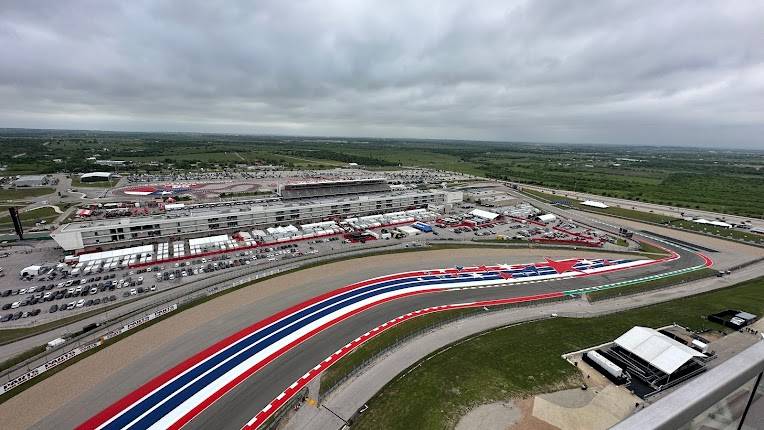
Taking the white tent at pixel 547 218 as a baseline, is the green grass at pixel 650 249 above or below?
below

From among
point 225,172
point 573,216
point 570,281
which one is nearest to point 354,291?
point 570,281

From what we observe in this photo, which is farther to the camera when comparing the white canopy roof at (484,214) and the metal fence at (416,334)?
the white canopy roof at (484,214)

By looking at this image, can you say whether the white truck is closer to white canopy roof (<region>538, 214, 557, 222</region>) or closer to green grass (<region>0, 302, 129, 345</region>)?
green grass (<region>0, 302, 129, 345</region>)

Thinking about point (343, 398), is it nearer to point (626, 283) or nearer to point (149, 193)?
point (626, 283)

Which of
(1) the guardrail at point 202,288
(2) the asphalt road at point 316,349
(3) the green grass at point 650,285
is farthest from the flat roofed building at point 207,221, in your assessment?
(3) the green grass at point 650,285

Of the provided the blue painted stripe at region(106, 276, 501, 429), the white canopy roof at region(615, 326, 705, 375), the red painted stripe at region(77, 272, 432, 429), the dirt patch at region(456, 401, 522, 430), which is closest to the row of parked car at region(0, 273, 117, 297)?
the red painted stripe at region(77, 272, 432, 429)

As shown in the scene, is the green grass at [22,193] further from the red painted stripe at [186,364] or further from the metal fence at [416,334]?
the metal fence at [416,334]
